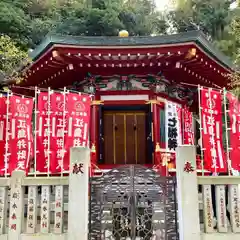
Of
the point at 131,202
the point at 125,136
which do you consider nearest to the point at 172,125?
the point at 125,136

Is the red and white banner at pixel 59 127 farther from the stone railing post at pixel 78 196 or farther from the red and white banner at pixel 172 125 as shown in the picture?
the stone railing post at pixel 78 196

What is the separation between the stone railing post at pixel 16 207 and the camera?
5012mm

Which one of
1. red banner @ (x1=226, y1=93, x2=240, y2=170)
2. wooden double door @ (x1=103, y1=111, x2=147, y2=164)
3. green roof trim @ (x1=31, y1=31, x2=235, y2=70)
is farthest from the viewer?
wooden double door @ (x1=103, y1=111, x2=147, y2=164)

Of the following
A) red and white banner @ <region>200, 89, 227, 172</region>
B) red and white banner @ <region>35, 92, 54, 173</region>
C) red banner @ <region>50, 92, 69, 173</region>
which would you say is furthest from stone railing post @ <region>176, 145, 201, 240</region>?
red and white banner @ <region>35, 92, 54, 173</region>

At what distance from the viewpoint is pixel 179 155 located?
5152mm

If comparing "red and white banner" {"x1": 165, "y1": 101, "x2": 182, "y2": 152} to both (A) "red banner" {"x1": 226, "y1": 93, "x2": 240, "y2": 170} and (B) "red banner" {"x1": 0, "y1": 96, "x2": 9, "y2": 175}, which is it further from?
(B) "red banner" {"x1": 0, "y1": 96, "x2": 9, "y2": 175}

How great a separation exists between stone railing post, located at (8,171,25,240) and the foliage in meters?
3.90

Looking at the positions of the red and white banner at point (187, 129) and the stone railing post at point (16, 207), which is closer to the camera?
the stone railing post at point (16, 207)

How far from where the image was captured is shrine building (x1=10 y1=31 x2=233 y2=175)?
941 cm

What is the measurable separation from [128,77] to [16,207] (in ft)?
21.3

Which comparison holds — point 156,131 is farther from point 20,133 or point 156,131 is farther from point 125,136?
point 20,133

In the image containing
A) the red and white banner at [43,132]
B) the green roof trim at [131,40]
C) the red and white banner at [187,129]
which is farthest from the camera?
the red and white banner at [187,129]

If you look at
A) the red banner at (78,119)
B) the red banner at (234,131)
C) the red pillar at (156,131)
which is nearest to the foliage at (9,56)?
the red banner at (78,119)

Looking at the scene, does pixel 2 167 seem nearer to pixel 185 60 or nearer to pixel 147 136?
pixel 147 136
